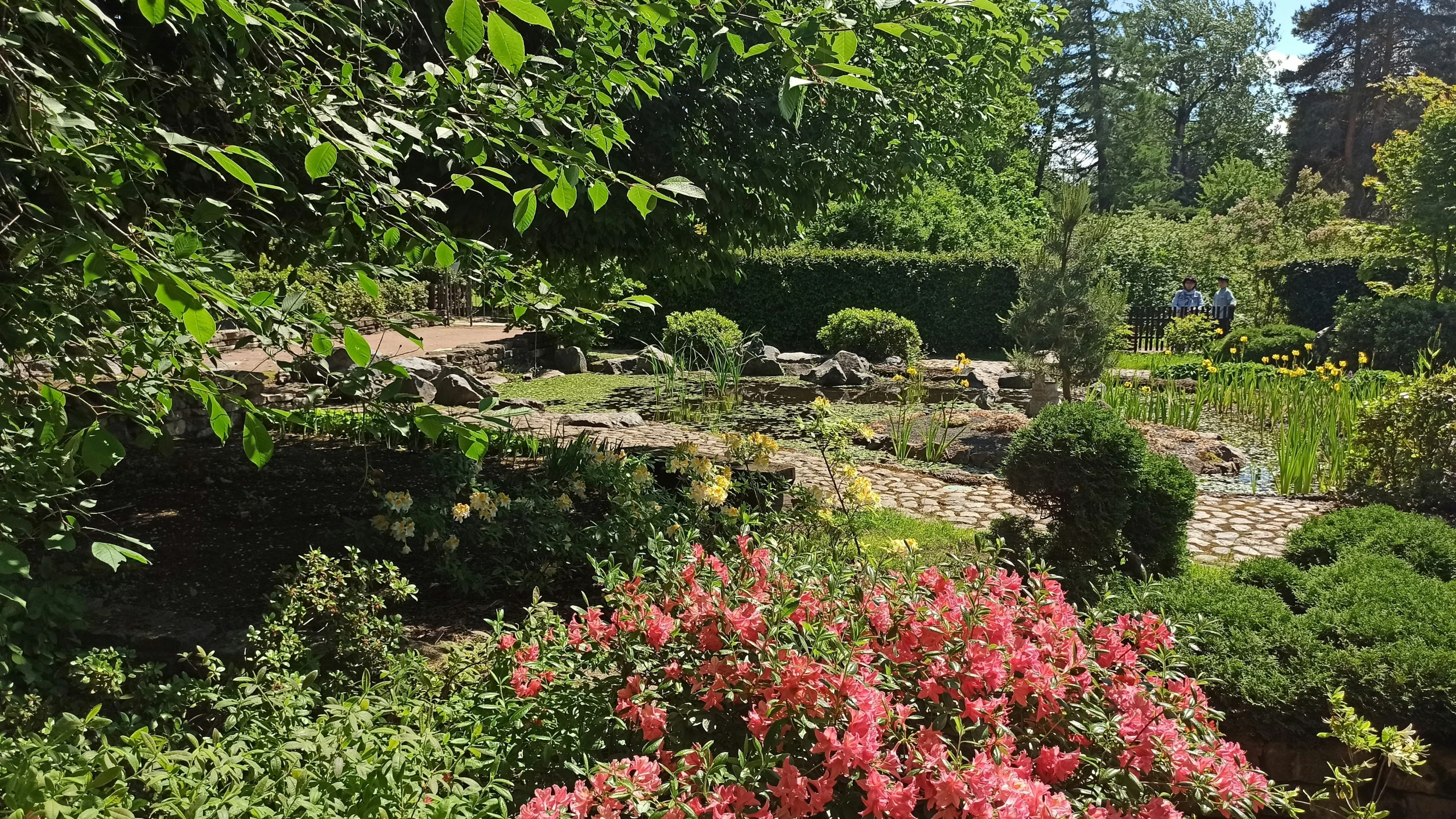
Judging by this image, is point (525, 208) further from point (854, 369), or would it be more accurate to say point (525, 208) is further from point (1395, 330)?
point (1395, 330)

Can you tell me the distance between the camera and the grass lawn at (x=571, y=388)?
10531mm

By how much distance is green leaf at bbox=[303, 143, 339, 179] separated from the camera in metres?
1.47

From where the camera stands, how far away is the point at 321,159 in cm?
149

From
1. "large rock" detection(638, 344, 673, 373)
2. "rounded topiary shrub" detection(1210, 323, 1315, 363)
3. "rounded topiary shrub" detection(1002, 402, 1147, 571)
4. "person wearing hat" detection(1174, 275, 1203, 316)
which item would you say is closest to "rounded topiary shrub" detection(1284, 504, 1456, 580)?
"rounded topiary shrub" detection(1002, 402, 1147, 571)

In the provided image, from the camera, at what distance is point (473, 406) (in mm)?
9508

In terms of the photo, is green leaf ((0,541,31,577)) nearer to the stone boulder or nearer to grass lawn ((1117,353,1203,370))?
the stone boulder

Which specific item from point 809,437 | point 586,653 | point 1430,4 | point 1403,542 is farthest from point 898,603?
point 1430,4

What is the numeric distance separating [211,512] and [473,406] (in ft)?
16.2

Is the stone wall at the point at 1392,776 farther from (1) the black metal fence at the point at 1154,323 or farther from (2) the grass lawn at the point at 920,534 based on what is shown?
(1) the black metal fence at the point at 1154,323

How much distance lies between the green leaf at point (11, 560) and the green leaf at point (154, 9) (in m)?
0.87

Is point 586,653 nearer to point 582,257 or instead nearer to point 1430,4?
point 582,257

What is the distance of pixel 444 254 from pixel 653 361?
9152mm

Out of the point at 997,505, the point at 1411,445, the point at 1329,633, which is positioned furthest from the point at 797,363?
the point at 1329,633

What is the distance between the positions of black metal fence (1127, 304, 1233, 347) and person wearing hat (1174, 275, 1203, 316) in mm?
15
